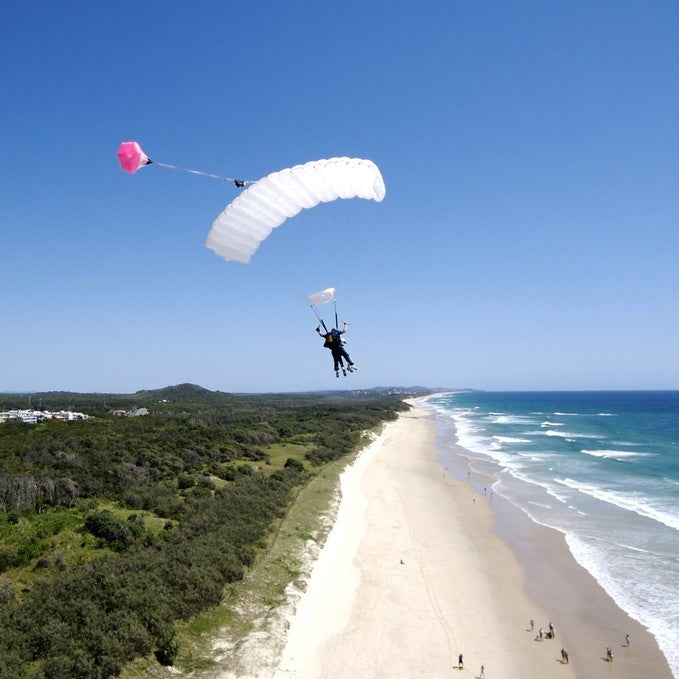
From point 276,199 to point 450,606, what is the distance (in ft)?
50.2

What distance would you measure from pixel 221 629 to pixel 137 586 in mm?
2626

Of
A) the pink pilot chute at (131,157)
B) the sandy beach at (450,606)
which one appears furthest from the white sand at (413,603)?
the pink pilot chute at (131,157)

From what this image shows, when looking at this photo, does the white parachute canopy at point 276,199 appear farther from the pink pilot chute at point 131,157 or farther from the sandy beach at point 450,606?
the sandy beach at point 450,606

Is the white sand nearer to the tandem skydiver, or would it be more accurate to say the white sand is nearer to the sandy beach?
the sandy beach

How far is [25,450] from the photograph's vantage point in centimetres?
2967

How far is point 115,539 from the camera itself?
1808 cm

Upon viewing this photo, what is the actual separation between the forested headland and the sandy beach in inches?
129

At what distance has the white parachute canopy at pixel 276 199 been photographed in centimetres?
1667

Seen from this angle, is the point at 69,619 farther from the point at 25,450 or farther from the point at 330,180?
the point at 25,450

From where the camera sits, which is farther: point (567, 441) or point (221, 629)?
point (567, 441)

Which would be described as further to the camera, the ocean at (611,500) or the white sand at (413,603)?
the ocean at (611,500)

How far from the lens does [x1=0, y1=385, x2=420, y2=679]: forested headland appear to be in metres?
12.0

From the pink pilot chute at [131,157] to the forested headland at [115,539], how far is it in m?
10.8

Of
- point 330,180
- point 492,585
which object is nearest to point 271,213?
point 330,180
